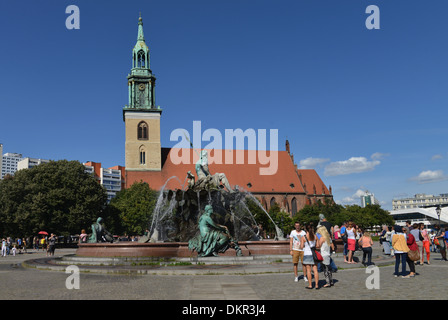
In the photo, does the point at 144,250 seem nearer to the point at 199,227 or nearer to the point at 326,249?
the point at 199,227

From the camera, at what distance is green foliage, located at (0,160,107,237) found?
144ft

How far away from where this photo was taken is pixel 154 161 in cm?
7200

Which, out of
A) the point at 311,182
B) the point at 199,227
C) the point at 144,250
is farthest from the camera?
the point at 311,182

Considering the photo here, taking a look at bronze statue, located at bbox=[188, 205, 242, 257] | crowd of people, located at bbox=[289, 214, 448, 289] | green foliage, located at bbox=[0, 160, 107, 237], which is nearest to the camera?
crowd of people, located at bbox=[289, 214, 448, 289]

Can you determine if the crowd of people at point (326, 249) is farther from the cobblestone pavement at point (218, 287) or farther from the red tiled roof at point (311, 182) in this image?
the red tiled roof at point (311, 182)

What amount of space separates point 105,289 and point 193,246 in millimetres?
6673

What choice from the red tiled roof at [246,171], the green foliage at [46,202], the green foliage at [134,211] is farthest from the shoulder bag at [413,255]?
the red tiled roof at [246,171]

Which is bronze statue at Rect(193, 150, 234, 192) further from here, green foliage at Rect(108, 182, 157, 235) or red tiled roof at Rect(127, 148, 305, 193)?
red tiled roof at Rect(127, 148, 305, 193)

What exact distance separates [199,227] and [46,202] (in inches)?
1345

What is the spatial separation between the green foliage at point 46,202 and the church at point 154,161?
2110 centimetres

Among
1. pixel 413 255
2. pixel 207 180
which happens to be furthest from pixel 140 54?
pixel 413 255

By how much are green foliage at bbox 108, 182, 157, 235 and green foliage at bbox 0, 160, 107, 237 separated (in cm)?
863

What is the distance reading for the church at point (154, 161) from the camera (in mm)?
70938

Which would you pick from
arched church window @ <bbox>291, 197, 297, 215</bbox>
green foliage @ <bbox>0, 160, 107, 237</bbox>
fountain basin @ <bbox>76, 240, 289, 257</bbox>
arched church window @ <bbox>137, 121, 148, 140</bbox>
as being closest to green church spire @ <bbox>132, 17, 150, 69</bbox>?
arched church window @ <bbox>137, 121, 148, 140</bbox>
